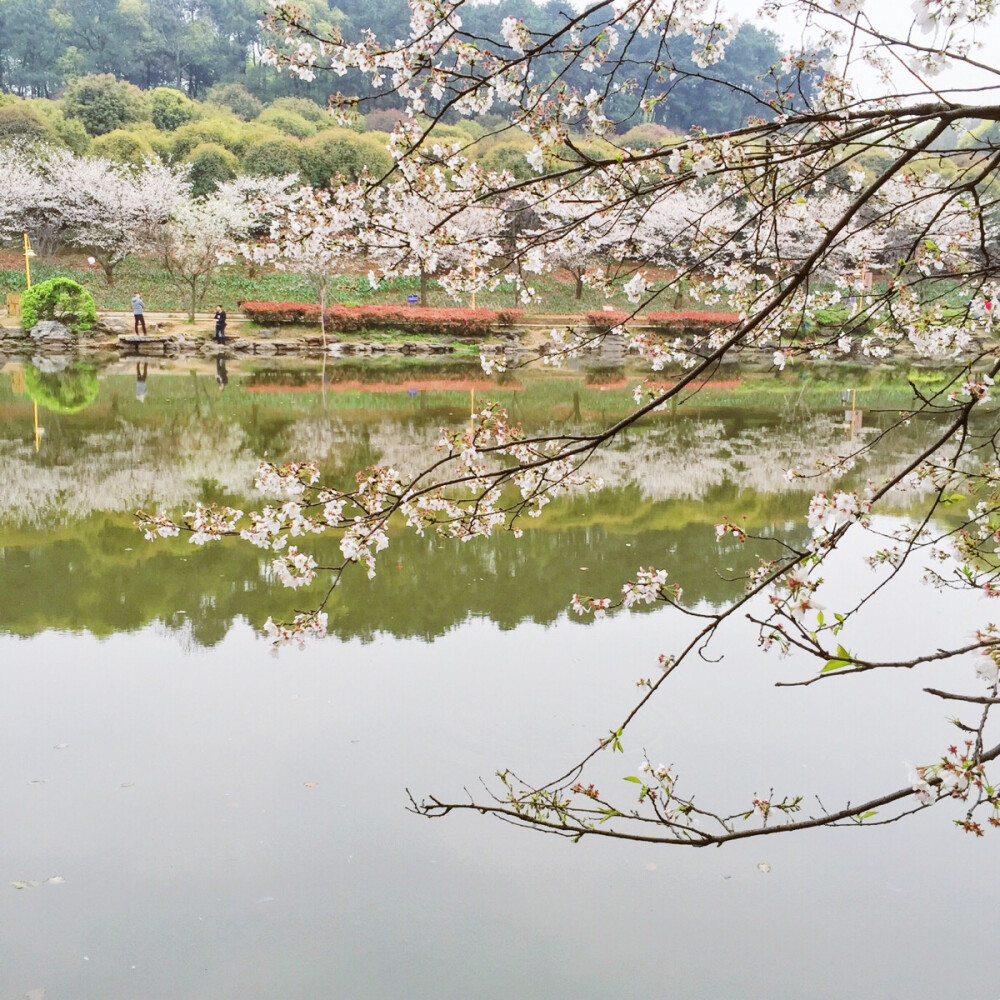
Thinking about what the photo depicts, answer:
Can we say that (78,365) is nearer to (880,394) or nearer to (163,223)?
(163,223)

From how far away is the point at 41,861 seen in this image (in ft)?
10.0

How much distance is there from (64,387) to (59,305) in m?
8.63

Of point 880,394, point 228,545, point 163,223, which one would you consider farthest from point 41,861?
point 163,223

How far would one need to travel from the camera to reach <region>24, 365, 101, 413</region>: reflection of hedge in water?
12914mm

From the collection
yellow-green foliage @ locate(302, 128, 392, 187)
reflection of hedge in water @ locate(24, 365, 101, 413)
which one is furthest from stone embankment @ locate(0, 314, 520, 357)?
yellow-green foliage @ locate(302, 128, 392, 187)

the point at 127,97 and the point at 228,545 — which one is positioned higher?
the point at 127,97

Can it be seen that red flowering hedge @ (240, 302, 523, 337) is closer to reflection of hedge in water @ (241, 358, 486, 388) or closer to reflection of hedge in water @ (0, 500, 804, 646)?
reflection of hedge in water @ (241, 358, 486, 388)

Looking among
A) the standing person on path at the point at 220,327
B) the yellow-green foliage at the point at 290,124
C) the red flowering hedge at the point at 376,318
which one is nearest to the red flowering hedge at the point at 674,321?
the red flowering hedge at the point at 376,318

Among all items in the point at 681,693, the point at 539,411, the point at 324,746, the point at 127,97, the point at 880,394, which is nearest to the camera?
the point at 324,746

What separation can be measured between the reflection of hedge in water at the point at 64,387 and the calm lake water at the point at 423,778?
20.4ft

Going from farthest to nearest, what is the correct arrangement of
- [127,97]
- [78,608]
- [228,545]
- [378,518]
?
[127,97]
[228,545]
[78,608]
[378,518]

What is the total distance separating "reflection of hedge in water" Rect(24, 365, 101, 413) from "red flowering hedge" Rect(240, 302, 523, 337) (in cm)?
698

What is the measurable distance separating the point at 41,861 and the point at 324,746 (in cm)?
111

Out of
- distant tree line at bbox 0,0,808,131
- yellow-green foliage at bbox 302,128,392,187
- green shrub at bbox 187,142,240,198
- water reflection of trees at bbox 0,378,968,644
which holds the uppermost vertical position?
distant tree line at bbox 0,0,808,131
